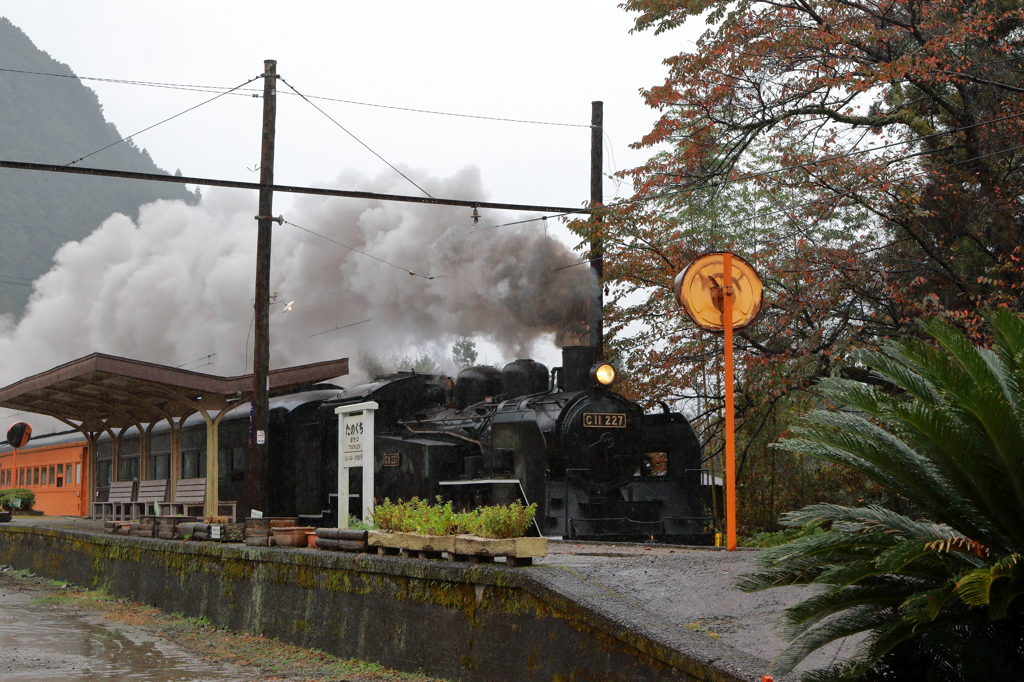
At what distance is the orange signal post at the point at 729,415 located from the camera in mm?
8125

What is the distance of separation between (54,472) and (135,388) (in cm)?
1385

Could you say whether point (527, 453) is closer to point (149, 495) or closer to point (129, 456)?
point (149, 495)

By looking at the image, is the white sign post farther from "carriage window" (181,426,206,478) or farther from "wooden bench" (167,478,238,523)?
"carriage window" (181,426,206,478)

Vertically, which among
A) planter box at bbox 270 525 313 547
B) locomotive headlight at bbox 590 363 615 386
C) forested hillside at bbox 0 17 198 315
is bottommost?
planter box at bbox 270 525 313 547

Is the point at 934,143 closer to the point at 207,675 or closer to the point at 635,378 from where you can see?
the point at 635,378

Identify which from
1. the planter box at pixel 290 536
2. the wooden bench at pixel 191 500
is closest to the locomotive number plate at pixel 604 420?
the planter box at pixel 290 536

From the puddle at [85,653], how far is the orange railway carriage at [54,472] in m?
13.4

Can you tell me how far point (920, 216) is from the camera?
14500 mm

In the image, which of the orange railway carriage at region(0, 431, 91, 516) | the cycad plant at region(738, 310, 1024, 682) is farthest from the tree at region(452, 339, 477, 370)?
the cycad plant at region(738, 310, 1024, 682)

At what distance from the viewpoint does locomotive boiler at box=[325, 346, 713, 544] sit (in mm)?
12242

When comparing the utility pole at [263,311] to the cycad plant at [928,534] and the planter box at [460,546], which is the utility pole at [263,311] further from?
the cycad plant at [928,534]

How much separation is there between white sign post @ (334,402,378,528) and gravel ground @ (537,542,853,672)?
133 inches

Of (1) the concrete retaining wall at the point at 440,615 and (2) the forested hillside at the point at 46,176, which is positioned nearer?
(1) the concrete retaining wall at the point at 440,615

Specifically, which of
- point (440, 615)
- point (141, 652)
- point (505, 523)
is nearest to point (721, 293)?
point (505, 523)
